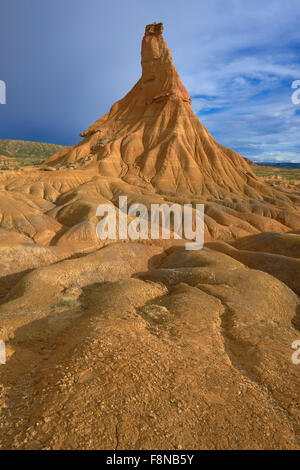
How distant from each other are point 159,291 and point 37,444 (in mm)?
8987

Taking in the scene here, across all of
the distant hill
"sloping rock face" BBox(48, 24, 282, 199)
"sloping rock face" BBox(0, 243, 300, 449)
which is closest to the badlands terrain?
"sloping rock face" BBox(0, 243, 300, 449)

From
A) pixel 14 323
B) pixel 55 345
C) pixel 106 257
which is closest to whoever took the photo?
pixel 55 345

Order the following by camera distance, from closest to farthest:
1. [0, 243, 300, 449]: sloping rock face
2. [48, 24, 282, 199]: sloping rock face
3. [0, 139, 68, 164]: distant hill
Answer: [0, 243, 300, 449]: sloping rock face → [48, 24, 282, 199]: sloping rock face → [0, 139, 68, 164]: distant hill

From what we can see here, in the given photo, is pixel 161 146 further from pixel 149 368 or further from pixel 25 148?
pixel 25 148

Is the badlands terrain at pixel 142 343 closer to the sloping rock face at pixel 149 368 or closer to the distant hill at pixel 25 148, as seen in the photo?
the sloping rock face at pixel 149 368

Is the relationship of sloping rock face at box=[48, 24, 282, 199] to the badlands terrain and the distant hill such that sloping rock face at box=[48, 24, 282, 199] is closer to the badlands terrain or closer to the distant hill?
the badlands terrain

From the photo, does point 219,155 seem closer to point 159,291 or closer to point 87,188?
point 87,188

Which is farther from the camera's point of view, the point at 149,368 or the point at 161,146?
the point at 161,146

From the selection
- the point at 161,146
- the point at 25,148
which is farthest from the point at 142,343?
the point at 25,148

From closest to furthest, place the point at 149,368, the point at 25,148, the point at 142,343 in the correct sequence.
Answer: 1. the point at 149,368
2. the point at 142,343
3. the point at 25,148

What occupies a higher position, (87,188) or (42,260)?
(87,188)

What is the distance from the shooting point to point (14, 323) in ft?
29.1

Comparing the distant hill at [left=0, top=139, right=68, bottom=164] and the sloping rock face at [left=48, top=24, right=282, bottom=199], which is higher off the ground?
the distant hill at [left=0, top=139, right=68, bottom=164]
